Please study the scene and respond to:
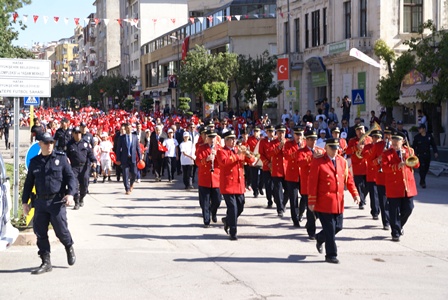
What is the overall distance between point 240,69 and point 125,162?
27560 mm

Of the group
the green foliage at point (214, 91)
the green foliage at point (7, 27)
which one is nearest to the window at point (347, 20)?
the green foliage at point (214, 91)

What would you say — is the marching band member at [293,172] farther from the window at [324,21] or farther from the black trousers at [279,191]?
the window at [324,21]

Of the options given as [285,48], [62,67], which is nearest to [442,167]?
[285,48]

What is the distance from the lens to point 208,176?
13.5m

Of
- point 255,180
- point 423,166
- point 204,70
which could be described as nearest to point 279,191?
point 255,180

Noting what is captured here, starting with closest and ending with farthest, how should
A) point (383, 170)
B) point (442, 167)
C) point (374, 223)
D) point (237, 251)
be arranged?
point (237, 251) < point (383, 170) < point (374, 223) < point (442, 167)

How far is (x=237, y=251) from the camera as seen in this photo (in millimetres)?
11102

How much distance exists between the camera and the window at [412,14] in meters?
37.8

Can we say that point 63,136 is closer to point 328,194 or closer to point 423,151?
point 423,151

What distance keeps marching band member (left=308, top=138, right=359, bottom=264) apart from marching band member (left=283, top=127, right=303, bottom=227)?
290 cm

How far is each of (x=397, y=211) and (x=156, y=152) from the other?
1269 centimetres

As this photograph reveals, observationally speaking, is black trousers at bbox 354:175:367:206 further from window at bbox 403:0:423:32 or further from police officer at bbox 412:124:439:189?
window at bbox 403:0:423:32

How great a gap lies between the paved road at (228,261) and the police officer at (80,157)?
2.91 ft

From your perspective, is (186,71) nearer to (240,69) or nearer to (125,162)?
(240,69)
